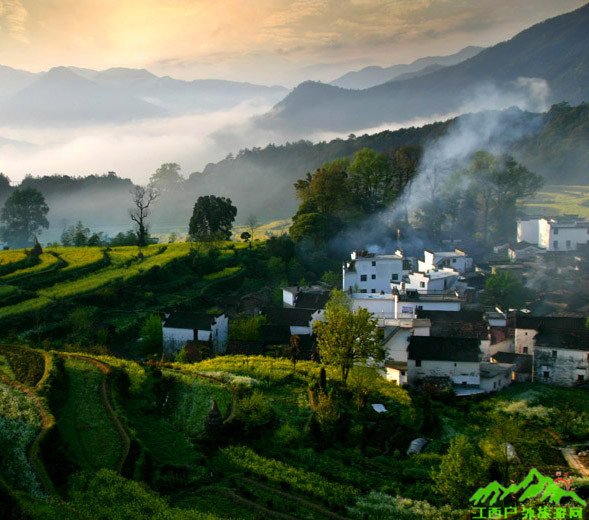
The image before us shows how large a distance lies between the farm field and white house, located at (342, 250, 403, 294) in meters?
31.5

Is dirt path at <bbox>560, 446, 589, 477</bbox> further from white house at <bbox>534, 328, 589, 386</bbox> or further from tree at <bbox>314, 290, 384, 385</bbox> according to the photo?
tree at <bbox>314, 290, 384, 385</bbox>

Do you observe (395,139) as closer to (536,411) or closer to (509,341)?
(509,341)

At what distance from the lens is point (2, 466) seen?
16266mm

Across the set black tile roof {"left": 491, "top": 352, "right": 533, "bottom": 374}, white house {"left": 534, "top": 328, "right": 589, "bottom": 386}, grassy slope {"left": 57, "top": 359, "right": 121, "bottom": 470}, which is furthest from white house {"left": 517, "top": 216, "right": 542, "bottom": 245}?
grassy slope {"left": 57, "top": 359, "right": 121, "bottom": 470}

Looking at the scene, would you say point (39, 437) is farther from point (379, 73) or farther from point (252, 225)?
point (379, 73)

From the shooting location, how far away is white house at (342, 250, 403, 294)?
52281mm

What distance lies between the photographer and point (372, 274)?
52438mm

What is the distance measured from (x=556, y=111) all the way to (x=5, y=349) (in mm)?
98531

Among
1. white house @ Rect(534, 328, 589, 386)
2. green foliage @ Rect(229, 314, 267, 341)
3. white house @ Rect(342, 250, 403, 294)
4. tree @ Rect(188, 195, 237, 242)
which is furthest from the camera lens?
tree @ Rect(188, 195, 237, 242)

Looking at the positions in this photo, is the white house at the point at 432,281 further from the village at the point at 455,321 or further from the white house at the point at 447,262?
the white house at the point at 447,262

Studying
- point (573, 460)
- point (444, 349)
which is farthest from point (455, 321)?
point (573, 460)

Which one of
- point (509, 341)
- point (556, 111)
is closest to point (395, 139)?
point (556, 111)

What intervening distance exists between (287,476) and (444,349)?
16.6 meters

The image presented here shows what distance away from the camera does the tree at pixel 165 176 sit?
104000 mm
